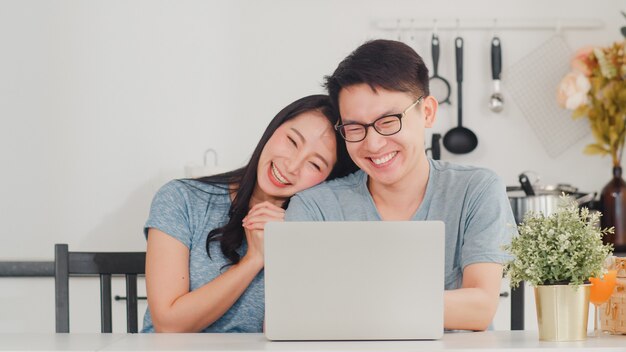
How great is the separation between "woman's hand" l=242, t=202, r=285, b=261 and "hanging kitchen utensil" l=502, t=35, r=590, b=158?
1.68 meters

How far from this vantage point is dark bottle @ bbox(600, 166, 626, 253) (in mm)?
3092

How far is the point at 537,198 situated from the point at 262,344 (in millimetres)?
1808

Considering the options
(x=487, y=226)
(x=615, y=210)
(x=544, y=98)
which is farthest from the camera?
(x=544, y=98)

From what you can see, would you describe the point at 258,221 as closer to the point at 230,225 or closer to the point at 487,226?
the point at 230,225

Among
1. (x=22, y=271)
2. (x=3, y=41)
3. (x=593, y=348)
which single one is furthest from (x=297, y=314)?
(x=3, y=41)

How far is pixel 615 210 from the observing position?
314 cm

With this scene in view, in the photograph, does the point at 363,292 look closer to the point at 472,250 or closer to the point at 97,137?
the point at 472,250

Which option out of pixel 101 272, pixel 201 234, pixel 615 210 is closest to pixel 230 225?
pixel 201 234

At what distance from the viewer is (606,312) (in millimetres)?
1584

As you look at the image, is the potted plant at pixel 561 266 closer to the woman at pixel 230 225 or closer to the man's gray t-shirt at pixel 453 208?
the man's gray t-shirt at pixel 453 208

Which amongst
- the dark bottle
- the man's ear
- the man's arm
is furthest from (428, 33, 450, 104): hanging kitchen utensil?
the man's arm

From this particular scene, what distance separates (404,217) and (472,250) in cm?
20

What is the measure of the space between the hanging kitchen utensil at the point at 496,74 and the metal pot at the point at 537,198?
290 mm

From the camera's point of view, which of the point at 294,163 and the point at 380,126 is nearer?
the point at 380,126
